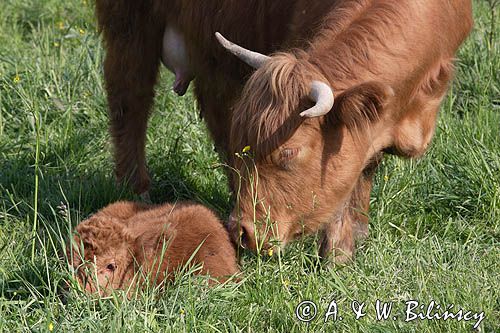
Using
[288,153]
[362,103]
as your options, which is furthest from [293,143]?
[362,103]

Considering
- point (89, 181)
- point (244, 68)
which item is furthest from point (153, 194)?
point (244, 68)

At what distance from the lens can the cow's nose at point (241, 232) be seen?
4488 millimetres

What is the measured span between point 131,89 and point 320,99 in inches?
92.6

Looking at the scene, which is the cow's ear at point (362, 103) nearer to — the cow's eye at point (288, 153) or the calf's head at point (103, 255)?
the cow's eye at point (288, 153)

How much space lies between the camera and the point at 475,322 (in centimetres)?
397

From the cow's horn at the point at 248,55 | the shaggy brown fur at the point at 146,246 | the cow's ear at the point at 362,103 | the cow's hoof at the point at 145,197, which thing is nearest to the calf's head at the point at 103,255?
the shaggy brown fur at the point at 146,246

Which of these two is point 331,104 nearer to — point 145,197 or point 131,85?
point 145,197

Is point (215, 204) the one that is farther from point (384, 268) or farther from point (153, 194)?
point (384, 268)

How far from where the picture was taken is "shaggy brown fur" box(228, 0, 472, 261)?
171 inches

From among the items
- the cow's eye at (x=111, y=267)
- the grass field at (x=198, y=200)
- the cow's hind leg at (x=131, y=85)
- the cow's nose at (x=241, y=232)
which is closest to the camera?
the grass field at (x=198, y=200)

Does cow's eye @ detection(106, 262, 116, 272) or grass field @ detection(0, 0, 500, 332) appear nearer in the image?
grass field @ detection(0, 0, 500, 332)

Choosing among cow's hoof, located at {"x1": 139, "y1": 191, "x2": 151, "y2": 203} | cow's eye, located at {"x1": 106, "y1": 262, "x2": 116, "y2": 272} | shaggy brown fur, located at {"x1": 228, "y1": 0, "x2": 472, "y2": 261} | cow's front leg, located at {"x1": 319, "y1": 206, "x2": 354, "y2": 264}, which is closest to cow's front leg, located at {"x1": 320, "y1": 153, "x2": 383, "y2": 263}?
cow's front leg, located at {"x1": 319, "y1": 206, "x2": 354, "y2": 264}

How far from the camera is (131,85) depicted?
624 centimetres

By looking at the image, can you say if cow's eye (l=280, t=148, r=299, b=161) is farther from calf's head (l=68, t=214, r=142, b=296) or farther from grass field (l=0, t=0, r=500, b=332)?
calf's head (l=68, t=214, r=142, b=296)
